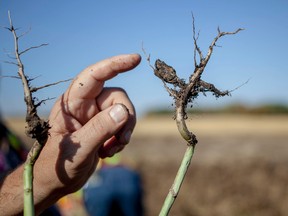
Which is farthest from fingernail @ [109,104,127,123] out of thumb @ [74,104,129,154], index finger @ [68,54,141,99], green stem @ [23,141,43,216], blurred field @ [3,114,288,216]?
blurred field @ [3,114,288,216]

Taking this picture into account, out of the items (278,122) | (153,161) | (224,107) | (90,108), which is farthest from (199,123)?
(90,108)

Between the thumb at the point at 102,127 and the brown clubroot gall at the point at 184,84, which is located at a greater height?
the brown clubroot gall at the point at 184,84

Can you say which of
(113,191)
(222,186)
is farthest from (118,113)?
(222,186)

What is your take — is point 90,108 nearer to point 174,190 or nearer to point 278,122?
point 174,190

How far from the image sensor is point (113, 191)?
6730mm

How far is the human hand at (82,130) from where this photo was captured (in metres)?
1.74

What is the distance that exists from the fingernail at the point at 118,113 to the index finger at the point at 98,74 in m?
0.15

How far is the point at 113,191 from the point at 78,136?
16.7 ft

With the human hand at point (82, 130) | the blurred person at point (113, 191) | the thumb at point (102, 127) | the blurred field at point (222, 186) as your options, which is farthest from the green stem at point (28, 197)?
the blurred field at point (222, 186)

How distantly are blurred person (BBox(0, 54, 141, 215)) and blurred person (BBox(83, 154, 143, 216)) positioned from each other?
4775mm

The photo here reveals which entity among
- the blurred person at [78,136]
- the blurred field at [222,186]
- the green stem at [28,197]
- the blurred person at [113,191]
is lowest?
the blurred field at [222,186]

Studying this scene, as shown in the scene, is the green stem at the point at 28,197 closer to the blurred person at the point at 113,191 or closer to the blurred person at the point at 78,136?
the blurred person at the point at 78,136

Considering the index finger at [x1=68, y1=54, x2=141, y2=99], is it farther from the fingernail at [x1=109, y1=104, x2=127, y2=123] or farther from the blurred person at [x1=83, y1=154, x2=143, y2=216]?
the blurred person at [x1=83, y1=154, x2=143, y2=216]

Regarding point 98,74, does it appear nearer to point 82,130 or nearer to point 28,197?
point 82,130
